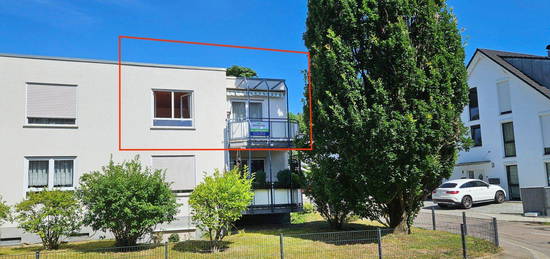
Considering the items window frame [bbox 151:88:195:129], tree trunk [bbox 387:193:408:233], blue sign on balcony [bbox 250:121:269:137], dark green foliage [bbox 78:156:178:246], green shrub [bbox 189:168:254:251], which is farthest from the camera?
blue sign on balcony [bbox 250:121:269:137]

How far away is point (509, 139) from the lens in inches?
1196

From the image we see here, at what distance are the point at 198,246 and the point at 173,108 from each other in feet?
20.9

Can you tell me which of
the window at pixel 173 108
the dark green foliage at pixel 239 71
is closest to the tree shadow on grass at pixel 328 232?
the window at pixel 173 108

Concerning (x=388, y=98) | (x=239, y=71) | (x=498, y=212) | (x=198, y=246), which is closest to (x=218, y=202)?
(x=198, y=246)

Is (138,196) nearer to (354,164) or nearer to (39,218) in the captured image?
(39,218)

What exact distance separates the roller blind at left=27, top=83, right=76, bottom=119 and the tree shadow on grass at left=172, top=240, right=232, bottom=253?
21.8 ft

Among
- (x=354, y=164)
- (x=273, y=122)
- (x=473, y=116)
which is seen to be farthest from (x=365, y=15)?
(x=473, y=116)

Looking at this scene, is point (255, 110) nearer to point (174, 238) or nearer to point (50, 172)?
point (174, 238)

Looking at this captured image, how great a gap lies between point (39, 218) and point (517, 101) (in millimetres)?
28101

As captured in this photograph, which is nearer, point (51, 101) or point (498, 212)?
point (51, 101)

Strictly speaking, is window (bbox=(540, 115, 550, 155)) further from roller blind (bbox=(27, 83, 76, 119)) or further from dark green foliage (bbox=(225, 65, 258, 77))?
dark green foliage (bbox=(225, 65, 258, 77))

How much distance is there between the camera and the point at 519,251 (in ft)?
43.8

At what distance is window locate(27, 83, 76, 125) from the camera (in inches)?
650

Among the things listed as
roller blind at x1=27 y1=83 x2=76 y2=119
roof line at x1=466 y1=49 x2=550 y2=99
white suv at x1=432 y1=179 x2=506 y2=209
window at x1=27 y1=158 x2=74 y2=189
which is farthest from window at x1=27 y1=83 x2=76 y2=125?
roof line at x1=466 y1=49 x2=550 y2=99
